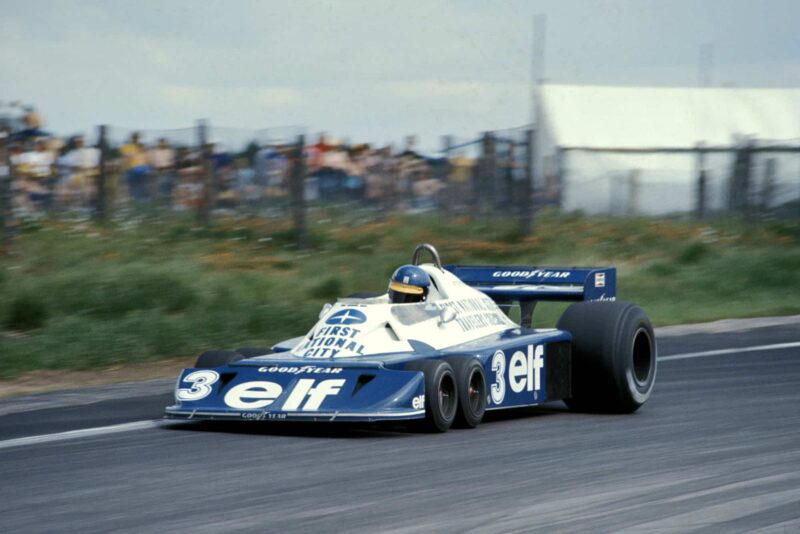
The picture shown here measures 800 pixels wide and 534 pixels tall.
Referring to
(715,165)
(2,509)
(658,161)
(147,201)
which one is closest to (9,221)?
(147,201)

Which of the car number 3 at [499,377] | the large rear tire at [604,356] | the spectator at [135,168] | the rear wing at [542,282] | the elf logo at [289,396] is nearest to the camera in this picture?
the elf logo at [289,396]

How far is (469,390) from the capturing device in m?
9.39

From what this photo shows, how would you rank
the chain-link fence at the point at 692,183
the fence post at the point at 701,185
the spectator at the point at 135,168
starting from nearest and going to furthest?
the spectator at the point at 135,168
the chain-link fence at the point at 692,183
the fence post at the point at 701,185

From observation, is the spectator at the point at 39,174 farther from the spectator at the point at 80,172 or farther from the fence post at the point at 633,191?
the fence post at the point at 633,191

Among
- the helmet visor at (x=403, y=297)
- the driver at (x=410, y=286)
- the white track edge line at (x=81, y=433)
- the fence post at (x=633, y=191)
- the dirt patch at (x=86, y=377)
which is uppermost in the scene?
the driver at (x=410, y=286)

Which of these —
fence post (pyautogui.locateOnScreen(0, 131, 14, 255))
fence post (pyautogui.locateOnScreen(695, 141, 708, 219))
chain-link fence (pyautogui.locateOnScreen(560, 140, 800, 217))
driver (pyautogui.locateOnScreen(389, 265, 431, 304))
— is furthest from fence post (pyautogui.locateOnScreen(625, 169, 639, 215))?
driver (pyautogui.locateOnScreen(389, 265, 431, 304))

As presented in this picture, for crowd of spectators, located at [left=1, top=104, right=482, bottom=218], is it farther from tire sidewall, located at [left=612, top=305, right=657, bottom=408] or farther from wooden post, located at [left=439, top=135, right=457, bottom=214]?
tire sidewall, located at [left=612, top=305, right=657, bottom=408]

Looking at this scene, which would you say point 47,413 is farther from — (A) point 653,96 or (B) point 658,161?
(A) point 653,96

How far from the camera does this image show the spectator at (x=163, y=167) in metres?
21.2

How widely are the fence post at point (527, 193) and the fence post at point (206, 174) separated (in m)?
5.06

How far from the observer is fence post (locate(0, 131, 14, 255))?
58.2ft

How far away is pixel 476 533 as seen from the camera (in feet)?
21.0

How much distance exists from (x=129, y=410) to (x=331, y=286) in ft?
26.1

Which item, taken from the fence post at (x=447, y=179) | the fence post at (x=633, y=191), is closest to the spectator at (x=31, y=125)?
the fence post at (x=447, y=179)
